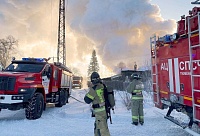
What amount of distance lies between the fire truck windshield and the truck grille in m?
1.37

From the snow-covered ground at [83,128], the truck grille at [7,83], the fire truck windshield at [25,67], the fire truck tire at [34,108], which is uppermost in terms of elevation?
the fire truck windshield at [25,67]

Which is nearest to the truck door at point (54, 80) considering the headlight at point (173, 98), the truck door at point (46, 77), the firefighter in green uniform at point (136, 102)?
the truck door at point (46, 77)

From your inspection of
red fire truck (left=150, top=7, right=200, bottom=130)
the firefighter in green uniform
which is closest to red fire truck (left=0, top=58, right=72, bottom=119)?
the firefighter in green uniform

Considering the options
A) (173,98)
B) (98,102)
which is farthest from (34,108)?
(173,98)

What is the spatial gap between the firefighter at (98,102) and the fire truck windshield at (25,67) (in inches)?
205

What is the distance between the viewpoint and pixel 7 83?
8109 millimetres

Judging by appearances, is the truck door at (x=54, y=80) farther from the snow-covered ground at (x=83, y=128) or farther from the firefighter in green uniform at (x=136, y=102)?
the firefighter in green uniform at (x=136, y=102)

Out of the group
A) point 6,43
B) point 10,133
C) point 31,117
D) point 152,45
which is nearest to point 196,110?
point 152,45

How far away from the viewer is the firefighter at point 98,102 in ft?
16.1

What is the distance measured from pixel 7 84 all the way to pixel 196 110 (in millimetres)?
6414

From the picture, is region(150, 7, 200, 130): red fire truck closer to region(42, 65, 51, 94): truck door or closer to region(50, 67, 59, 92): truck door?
region(42, 65, 51, 94): truck door

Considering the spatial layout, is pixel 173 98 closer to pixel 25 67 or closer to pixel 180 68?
pixel 180 68

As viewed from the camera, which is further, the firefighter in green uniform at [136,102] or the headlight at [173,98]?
the firefighter in green uniform at [136,102]

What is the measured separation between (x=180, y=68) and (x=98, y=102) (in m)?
2.11
